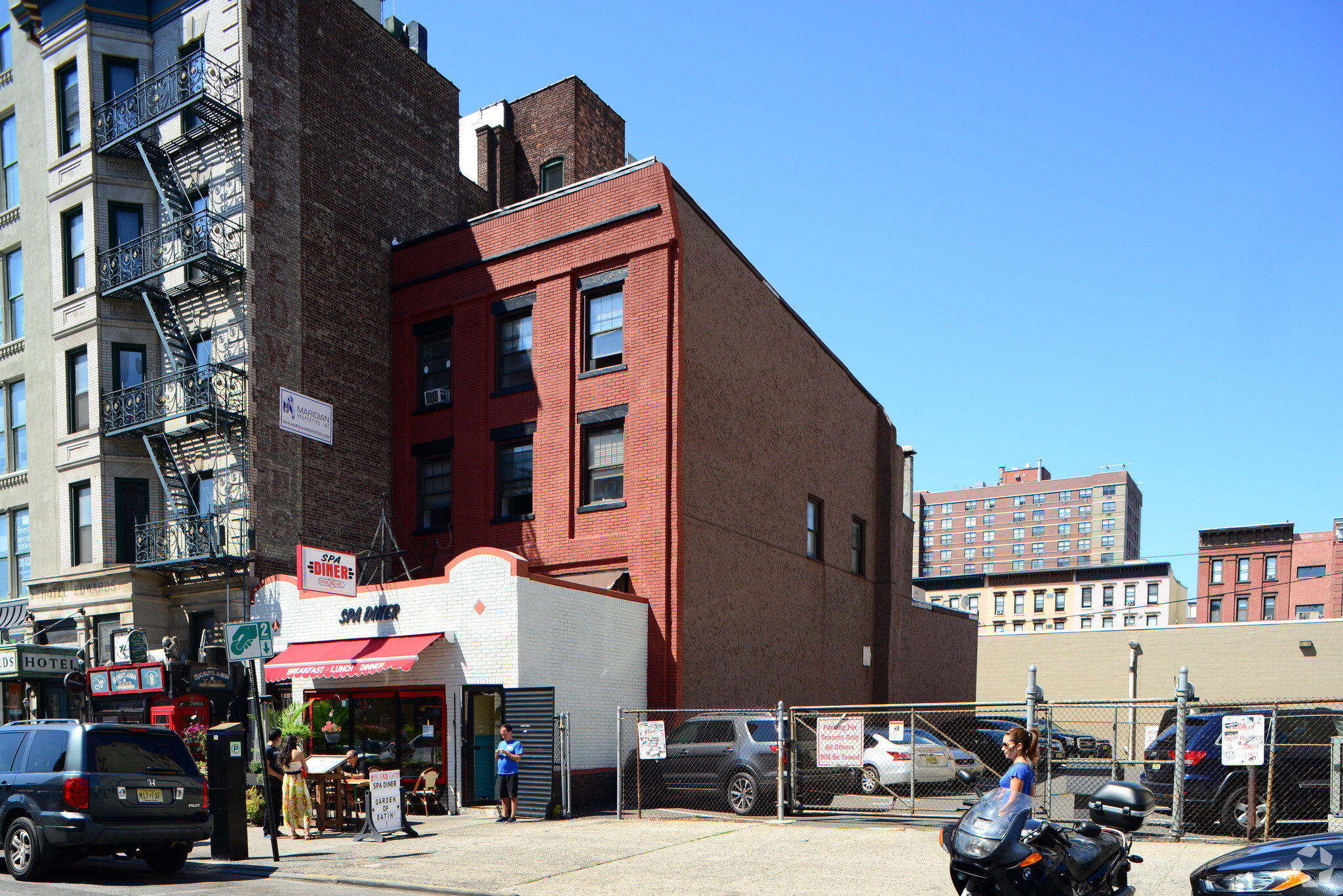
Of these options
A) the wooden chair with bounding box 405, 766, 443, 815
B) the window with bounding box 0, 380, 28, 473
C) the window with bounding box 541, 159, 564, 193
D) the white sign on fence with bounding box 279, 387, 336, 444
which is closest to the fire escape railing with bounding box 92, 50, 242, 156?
the window with bounding box 0, 380, 28, 473

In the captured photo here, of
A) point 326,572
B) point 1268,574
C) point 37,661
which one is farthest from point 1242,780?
point 1268,574

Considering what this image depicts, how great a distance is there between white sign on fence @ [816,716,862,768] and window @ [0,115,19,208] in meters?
25.4

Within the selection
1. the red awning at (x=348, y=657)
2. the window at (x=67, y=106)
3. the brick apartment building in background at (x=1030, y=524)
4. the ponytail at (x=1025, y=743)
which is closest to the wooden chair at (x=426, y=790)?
the red awning at (x=348, y=657)

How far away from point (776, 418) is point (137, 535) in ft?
51.9

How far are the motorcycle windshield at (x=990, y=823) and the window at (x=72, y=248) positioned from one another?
25.7 m

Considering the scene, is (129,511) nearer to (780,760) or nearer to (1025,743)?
(780,760)

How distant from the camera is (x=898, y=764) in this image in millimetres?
19812

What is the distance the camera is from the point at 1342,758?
12.4 metres

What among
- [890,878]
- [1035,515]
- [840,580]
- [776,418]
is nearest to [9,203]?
[776,418]

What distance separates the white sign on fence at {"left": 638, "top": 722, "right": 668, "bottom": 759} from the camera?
687 inches

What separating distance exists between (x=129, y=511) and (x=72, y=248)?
7.06m

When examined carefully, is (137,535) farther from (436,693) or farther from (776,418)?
(776,418)

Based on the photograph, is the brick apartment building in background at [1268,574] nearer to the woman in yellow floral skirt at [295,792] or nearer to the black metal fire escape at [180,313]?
the black metal fire escape at [180,313]

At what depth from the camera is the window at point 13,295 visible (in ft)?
89.2
